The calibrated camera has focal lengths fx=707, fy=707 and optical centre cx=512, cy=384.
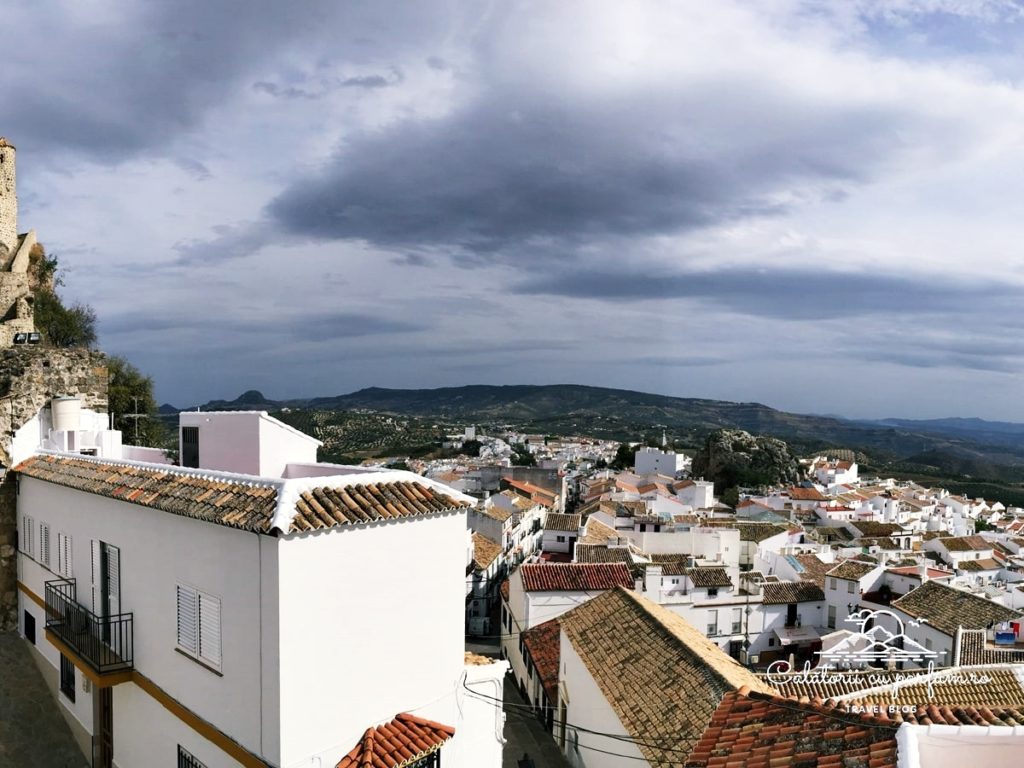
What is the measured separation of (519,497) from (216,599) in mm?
41146

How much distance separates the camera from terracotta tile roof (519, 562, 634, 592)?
24.2m

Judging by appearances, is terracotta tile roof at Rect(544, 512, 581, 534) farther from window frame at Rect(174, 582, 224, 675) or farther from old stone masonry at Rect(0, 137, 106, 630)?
window frame at Rect(174, 582, 224, 675)

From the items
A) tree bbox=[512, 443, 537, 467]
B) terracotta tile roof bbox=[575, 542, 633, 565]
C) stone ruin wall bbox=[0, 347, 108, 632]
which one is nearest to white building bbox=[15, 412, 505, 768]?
stone ruin wall bbox=[0, 347, 108, 632]

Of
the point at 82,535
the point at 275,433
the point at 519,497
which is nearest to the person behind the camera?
the point at 82,535

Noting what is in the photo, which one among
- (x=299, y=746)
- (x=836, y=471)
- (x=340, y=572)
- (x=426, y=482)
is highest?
(x=426, y=482)

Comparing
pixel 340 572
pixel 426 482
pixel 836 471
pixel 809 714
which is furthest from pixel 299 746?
pixel 836 471

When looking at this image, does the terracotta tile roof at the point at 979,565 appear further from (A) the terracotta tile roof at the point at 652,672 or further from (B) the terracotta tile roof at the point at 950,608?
(A) the terracotta tile roof at the point at 652,672

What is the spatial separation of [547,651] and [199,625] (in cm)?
1370

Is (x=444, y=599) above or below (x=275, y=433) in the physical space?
below

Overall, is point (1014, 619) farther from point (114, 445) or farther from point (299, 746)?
point (114, 445)

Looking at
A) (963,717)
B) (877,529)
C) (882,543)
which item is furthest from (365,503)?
(877,529)

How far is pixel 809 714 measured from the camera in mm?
6457

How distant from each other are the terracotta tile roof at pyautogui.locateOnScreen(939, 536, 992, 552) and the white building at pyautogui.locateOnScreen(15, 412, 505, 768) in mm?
46663

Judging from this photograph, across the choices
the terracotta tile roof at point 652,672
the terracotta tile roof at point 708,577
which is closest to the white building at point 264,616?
the terracotta tile roof at point 652,672
